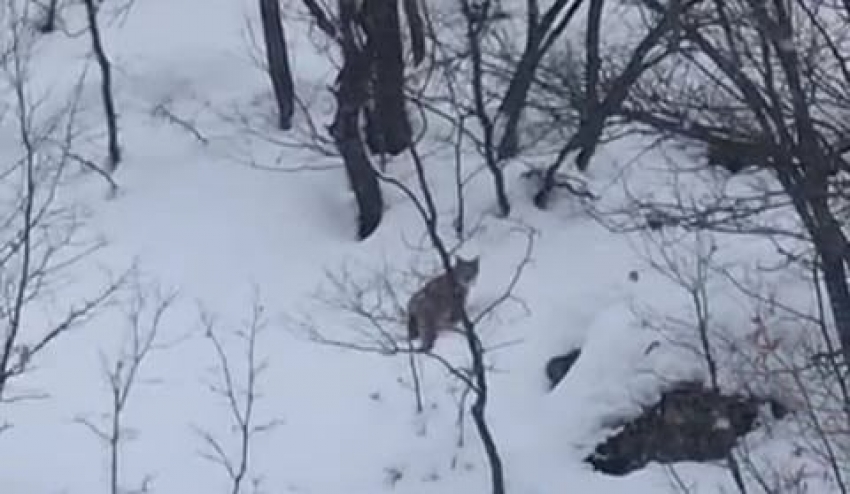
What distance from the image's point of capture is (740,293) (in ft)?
52.9

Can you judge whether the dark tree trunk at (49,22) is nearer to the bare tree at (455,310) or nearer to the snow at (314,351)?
the snow at (314,351)

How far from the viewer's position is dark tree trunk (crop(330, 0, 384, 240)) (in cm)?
→ 1814

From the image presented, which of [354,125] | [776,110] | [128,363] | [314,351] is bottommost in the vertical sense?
[128,363]

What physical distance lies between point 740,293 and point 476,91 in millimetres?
3521

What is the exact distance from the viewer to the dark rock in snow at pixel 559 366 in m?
16.2

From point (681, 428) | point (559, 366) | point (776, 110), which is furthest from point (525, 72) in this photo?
point (776, 110)

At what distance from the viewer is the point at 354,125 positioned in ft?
59.9

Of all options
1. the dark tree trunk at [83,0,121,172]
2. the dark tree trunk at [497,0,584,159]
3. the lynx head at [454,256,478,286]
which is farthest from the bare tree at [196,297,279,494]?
the dark tree trunk at [83,0,121,172]

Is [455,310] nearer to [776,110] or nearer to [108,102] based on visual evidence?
[776,110]

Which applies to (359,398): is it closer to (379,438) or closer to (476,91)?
(379,438)

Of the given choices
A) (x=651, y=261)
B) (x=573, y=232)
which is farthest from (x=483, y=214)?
(x=651, y=261)

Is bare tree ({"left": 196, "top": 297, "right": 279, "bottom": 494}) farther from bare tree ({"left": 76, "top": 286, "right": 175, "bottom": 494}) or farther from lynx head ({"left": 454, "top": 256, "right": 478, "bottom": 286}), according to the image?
lynx head ({"left": 454, "top": 256, "right": 478, "bottom": 286})

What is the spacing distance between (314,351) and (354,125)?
2.22 metres

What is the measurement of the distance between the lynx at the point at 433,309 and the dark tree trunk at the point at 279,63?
4.73 m
